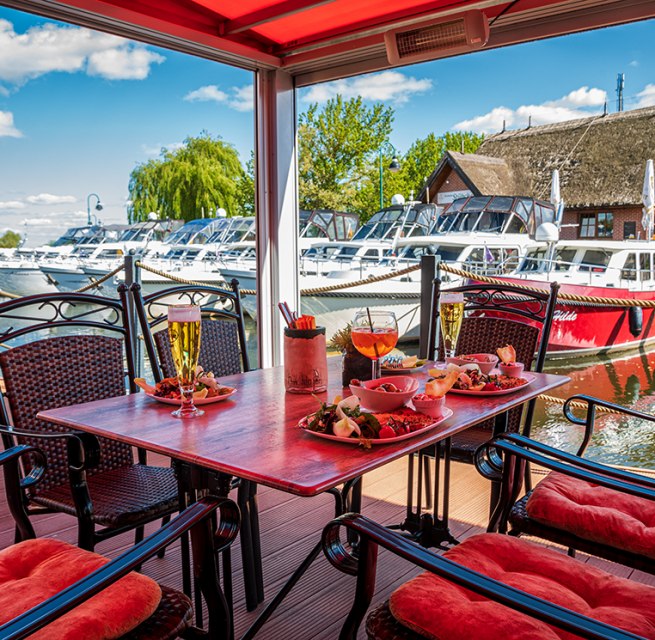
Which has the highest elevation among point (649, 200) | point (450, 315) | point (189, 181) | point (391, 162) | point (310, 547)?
point (391, 162)

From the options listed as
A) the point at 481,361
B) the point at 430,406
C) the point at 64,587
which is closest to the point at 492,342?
the point at 481,361

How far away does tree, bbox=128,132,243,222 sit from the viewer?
174 inches

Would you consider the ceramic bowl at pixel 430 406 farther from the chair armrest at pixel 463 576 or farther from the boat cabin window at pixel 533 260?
the boat cabin window at pixel 533 260

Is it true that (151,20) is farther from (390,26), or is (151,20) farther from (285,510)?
(285,510)

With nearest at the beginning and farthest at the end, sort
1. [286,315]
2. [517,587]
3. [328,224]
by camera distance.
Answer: [517,587] < [286,315] < [328,224]

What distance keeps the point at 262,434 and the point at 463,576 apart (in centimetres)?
61

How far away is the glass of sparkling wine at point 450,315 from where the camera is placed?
2.06 metres

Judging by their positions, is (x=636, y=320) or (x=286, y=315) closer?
(x=286, y=315)

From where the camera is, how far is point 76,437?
5.61 feet

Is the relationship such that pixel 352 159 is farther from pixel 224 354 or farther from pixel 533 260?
pixel 224 354

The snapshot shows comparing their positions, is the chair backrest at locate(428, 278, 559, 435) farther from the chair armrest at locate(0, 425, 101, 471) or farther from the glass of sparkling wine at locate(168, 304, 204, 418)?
the chair armrest at locate(0, 425, 101, 471)

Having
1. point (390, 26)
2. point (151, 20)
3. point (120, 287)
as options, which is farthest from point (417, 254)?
point (120, 287)

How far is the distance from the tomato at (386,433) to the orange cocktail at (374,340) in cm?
38

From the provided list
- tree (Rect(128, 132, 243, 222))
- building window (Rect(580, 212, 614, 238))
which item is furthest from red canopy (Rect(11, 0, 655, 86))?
building window (Rect(580, 212, 614, 238))
